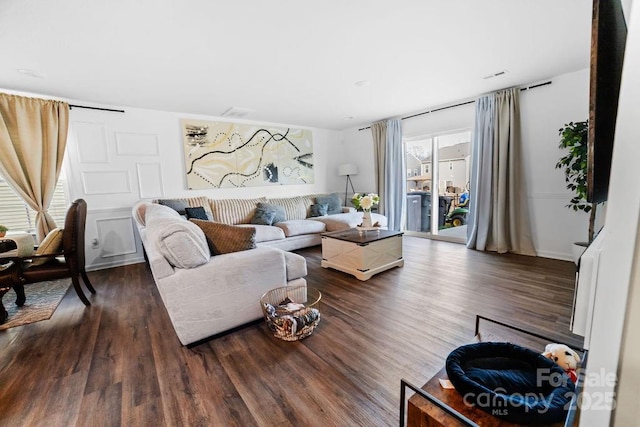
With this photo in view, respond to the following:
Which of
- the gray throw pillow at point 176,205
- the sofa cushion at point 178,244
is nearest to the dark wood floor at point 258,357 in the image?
the sofa cushion at point 178,244

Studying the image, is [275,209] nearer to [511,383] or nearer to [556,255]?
[511,383]

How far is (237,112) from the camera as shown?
14.1 feet

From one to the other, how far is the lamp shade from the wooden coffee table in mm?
2589

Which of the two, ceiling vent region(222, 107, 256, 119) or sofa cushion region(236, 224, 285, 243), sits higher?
ceiling vent region(222, 107, 256, 119)

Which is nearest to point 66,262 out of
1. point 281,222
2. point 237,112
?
point 281,222

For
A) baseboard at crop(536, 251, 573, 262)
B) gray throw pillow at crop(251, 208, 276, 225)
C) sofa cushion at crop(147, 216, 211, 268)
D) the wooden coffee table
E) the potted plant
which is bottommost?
baseboard at crop(536, 251, 573, 262)

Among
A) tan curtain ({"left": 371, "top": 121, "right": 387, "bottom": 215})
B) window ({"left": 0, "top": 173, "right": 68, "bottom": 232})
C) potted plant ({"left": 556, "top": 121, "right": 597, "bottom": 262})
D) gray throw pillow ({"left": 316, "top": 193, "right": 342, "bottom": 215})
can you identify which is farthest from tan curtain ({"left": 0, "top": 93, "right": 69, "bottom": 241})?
potted plant ({"left": 556, "top": 121, "right": 597, "bottom": 262})

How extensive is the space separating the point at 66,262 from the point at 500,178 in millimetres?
5174

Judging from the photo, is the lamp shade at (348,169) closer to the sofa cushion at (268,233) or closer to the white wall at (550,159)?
the sofa cushion at (268,233)

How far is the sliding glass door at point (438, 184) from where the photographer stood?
4.77 m

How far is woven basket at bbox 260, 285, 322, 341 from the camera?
186 centimetres

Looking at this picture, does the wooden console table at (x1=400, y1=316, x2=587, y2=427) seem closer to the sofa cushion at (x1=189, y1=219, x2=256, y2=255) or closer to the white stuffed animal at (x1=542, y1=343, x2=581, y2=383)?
the white stuffed animal at (x1=542, y1=343, x2=581, y2=383)

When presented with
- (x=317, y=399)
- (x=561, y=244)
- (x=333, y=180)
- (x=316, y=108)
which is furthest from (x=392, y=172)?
(x=317, y=399)

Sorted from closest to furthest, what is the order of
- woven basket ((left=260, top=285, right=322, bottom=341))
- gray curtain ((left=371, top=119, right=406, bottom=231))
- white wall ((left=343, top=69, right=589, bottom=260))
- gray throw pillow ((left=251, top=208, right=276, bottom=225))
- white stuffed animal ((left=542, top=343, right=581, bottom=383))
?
white stuffed animal ((left=542, top=343, right=581, bottom=383))
woven basket ((left=260, top=285, right=322, bottom=341))
white wall ((left=343, top=69, right=589, bottom=260))
gray throw pillow ((left=251, top=208, right=276, bottom=225))
gray curtain ((left=371, top=119, right=406, bottom=231))
